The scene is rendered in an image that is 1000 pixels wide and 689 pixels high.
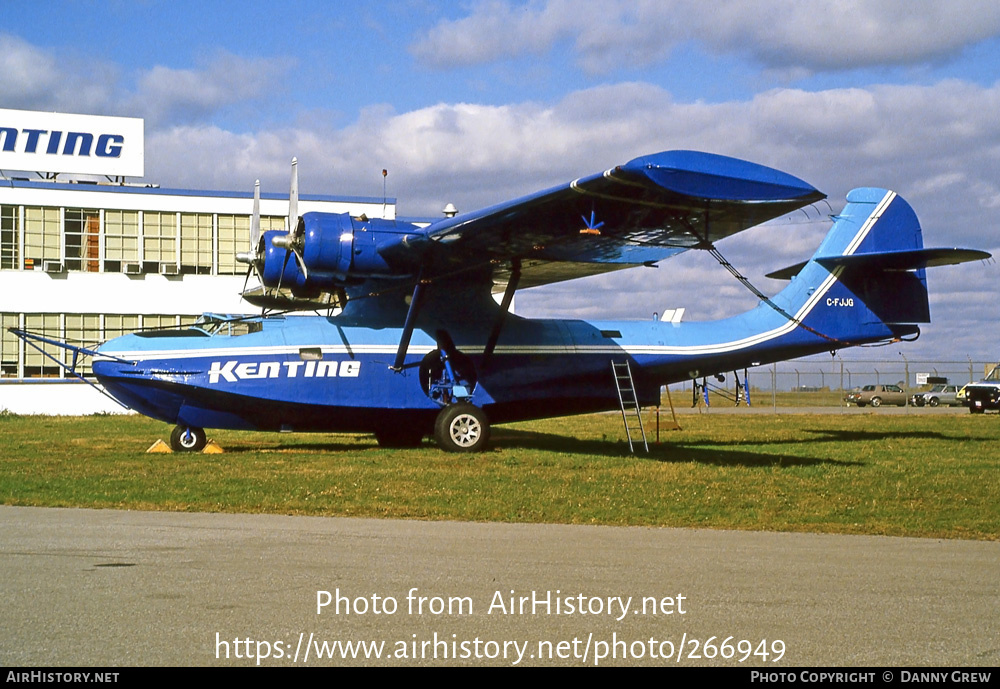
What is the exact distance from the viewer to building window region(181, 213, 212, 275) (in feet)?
129

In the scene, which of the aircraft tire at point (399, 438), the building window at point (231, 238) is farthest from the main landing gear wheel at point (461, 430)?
the building window at point (231, 238)

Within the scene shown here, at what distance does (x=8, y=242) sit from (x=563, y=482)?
30.4 metres

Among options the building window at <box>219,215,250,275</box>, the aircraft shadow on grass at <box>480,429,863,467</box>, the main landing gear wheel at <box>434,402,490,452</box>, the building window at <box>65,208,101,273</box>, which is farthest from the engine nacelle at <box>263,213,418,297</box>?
the building window at <box>65,208,101,273</box>

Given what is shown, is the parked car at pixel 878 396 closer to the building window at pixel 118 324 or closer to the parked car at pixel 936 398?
the parked car at pixel 936 398

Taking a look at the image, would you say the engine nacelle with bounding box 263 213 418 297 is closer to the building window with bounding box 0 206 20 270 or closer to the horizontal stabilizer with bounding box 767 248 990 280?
the horizontal stabilizer with bounding box 767 248 990 280

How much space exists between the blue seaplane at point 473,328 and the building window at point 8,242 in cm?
1981

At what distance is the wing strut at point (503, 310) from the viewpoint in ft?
62.1

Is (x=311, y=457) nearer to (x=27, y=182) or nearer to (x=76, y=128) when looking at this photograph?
(x=27, y=182)

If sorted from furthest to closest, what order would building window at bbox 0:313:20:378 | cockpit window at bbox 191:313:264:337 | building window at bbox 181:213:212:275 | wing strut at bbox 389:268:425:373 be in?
building window at bbox 181:213:212:275
building window at bbox 0:313:20:378
cockpit window at bbox 191:313:264:337
wing strut at bbox 389:268:425:373

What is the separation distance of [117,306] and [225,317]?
21226 mm

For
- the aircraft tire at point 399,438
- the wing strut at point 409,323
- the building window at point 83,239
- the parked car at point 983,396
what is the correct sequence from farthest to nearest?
1. the parked car at point 983,396
2. the building window at point 83,239
3. the aircraft tire at point 399,438
4. the wing strut at point 409,323

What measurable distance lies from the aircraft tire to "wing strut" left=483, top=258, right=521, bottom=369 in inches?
94.1

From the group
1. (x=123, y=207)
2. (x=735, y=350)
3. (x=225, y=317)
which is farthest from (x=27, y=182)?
(x=735, y=350)

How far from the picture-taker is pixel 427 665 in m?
5.38
